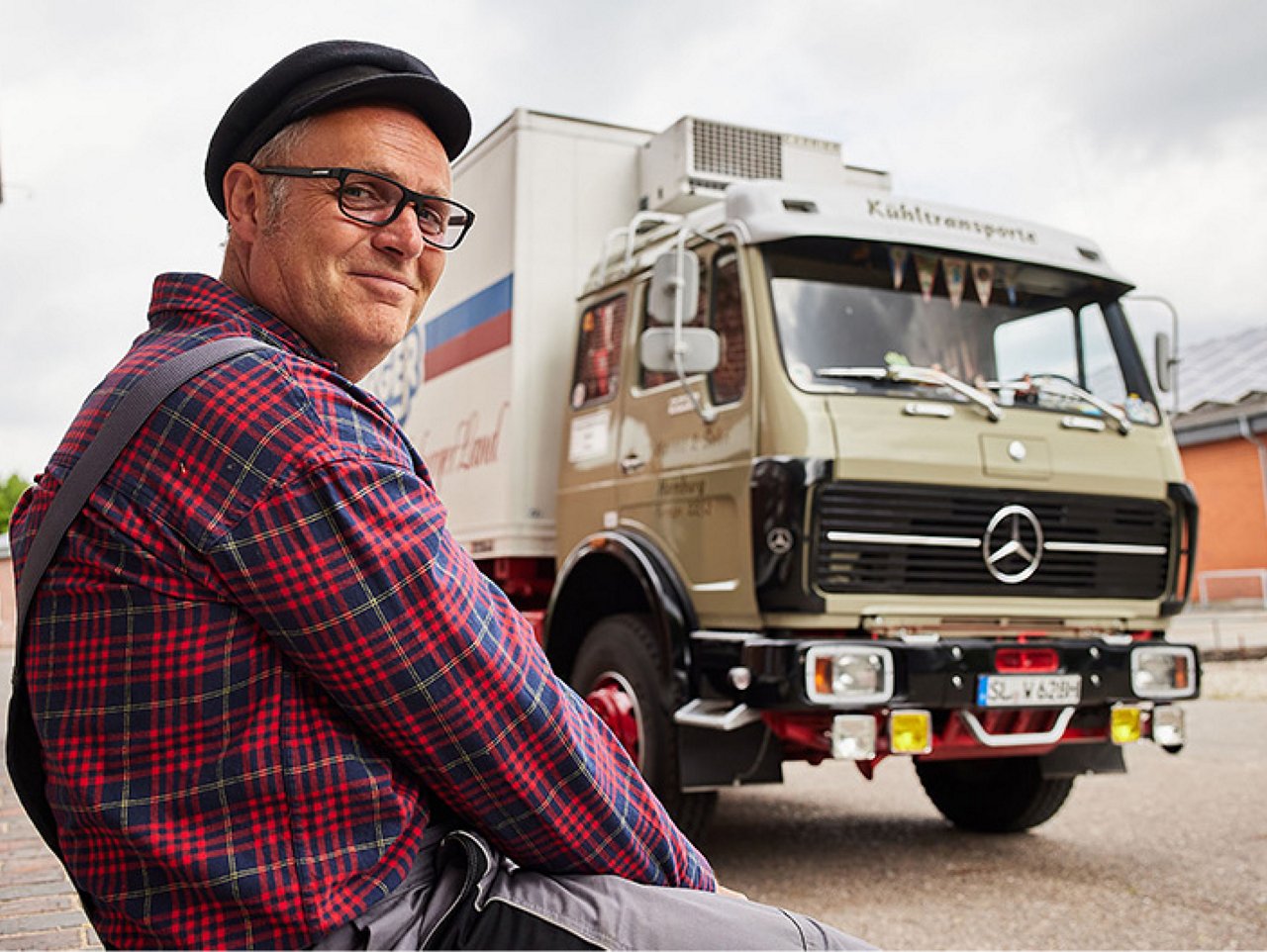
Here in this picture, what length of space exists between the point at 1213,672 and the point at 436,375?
36.6 feet

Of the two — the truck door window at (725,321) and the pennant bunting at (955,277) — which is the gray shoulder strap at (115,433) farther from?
the pennant bunting at (955,277)

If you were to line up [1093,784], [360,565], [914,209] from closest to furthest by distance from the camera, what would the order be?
1. [360,565]
2. [914,209]
3. [1093,784]

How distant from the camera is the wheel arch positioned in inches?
221

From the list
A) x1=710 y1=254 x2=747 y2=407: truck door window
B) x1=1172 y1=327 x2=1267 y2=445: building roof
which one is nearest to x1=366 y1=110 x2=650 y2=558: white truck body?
x1=710 y1=254 x2=747 y2=407: truck door window

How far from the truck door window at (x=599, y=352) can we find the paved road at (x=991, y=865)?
7.19ft

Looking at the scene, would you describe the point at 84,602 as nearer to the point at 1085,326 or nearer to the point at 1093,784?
the point at 1085,326

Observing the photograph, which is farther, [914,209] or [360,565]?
[914,209]

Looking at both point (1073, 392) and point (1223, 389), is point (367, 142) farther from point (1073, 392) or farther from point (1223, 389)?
point (1223, 389)

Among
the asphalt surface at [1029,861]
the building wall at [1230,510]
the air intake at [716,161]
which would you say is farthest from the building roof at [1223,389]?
the air intake at [716,161]

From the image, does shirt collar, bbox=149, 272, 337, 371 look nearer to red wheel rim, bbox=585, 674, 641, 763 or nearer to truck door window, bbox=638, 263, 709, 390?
truck door window, bbox=638, 263, 709, 390

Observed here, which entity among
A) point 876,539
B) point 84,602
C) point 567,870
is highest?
point 876,539

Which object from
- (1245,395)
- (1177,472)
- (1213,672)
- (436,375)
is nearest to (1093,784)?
(1177,472)

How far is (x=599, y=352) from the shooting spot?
6.55m

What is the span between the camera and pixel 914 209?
5992 millimetres
